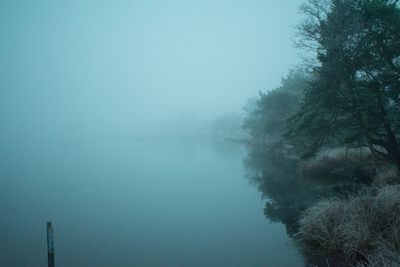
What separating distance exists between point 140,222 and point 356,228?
11198mm

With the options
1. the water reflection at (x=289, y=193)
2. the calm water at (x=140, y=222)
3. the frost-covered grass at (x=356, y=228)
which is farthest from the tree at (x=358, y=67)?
the calm water at (x=140, y=222)

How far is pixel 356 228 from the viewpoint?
963 centimetres

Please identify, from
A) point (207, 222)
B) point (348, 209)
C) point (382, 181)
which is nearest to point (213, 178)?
point (207, 222)

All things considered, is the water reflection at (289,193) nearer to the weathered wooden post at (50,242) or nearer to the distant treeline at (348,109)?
the distant treeline at (348,109)

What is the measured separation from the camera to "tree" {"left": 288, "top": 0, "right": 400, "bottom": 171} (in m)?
14.4

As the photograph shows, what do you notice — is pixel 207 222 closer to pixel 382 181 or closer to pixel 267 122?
pixel 382 181

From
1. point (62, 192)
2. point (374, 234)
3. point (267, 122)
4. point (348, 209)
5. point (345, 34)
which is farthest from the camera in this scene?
point (267, 122)

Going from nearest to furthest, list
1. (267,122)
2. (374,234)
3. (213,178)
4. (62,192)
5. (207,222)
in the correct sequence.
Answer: (374,234) < (207,222) < (62,192) < (213,178) < (267,122)

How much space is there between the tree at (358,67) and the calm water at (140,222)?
6.97m

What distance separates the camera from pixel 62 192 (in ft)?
81.1

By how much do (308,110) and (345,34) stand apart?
14.1 ft

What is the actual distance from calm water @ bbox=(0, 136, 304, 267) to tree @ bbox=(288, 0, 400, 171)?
22.9ft

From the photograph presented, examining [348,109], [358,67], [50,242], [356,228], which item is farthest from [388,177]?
[50,242]

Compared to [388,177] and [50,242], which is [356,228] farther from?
[50,242]
